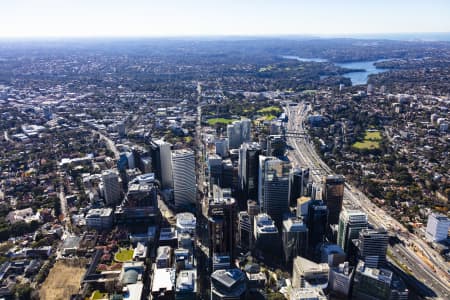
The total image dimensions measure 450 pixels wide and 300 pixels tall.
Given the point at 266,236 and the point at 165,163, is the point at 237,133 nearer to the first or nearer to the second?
the point at 165,163

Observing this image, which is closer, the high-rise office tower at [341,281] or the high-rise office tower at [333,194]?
the high-rise office tower at [341,281]

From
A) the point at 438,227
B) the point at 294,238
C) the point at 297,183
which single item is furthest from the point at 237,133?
the point at 438,227

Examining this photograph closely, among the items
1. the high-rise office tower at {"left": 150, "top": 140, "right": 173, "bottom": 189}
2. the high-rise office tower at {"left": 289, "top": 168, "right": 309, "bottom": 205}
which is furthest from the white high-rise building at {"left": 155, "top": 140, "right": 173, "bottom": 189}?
the high-rise office tower at {"left": 289, "top": 168, "right": 309, "bottom": 205}

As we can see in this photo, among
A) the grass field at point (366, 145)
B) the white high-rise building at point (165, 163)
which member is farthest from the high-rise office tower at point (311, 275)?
the grass field at point (366, 145)

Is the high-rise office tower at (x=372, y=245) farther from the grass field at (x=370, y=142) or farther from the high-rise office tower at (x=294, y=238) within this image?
the grass field at (x=370, y=142)

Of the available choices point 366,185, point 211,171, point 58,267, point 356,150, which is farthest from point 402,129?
point 58,267
